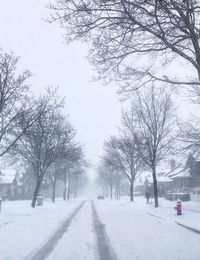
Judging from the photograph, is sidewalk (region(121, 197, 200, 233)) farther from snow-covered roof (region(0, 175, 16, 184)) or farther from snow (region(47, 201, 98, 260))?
snow-covered roof (region(0, 175, 16, 184))

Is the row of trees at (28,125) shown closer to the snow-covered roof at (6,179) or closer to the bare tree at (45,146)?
the bare tree at (45,146)

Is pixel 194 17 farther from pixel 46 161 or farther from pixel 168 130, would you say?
pixel 46 161

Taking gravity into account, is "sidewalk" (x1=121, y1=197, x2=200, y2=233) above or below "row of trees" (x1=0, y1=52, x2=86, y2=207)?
below

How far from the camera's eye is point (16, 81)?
24.9 meters

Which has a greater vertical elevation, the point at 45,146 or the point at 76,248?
the point at 45,146

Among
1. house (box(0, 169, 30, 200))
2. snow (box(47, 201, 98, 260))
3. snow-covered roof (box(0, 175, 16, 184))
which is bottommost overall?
snow (box(47, 201, 98, 260))

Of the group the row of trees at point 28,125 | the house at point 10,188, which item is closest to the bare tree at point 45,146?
the row of trees at point 28,125

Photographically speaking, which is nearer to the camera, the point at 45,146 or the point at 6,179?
the point at 45,146

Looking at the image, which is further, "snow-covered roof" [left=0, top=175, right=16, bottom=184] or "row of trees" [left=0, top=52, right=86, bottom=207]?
"snow-covered roof" [left=0, top=175, right=16, bottom=184]

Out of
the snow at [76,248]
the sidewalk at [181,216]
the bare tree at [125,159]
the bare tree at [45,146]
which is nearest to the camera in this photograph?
the snow at [76,248]

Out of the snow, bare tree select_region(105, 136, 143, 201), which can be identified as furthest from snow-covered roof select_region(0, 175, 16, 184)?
the snow

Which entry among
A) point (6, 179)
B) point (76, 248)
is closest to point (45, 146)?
point (76, 248)

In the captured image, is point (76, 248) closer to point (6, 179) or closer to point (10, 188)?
point (6, 179)

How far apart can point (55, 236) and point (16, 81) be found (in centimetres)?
1325
